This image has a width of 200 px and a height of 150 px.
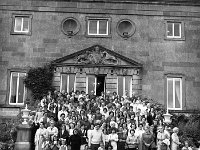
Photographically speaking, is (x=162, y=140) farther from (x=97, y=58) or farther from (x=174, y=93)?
(x=97, y=58)

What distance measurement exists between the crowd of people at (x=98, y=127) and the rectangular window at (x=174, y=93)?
6.77 metres

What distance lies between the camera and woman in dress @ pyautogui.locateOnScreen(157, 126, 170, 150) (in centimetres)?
1827

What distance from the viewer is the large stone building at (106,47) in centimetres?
2856

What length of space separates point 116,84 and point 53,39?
6.31 m

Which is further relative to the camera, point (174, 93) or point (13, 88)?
point (174, 93)

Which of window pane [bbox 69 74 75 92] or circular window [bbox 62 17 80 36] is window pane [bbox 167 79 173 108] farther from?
circular window [bbox 62 17 80 36]

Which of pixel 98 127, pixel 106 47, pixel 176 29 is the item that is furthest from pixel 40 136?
pixel 176 29

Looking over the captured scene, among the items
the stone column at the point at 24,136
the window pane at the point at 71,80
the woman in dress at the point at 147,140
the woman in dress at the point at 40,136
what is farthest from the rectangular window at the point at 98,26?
the woman in dress at the point at 147,140

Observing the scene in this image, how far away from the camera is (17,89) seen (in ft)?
93.6

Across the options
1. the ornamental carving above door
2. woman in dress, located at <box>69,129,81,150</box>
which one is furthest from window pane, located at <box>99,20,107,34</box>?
woman in dress, located at <box>69,129,81,150</box>

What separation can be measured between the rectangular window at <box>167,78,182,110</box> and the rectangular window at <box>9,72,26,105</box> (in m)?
11.6

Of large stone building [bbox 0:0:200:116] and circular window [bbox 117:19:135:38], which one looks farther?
circular window [bbox 117:19:135:38]

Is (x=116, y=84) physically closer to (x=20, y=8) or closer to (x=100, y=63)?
(x=100, y=63)

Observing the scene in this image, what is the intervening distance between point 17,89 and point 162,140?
14.2 meters
